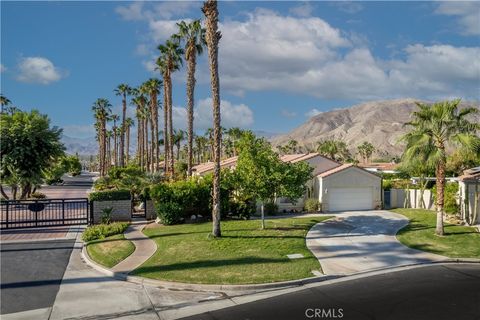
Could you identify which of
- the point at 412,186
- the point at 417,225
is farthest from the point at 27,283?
the point at 412,186

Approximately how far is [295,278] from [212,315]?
3.99 metres

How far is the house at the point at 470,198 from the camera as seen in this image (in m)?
24.6

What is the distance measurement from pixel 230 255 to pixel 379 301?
264 inches

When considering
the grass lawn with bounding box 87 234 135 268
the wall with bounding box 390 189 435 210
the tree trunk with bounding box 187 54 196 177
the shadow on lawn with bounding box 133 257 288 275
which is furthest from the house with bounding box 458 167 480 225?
the tree trunk with bounding box 187 54 196 177

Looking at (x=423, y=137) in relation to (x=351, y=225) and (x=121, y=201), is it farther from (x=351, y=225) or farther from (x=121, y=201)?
(x=121, y=201)

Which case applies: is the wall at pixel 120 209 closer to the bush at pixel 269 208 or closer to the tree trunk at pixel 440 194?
the bush at pixel 269 208

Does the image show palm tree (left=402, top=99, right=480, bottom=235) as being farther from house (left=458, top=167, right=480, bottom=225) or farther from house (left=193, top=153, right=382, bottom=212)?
house (left=193, top=153, right=382, bottom=212)

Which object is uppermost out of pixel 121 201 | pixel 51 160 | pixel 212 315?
pixel 51 160

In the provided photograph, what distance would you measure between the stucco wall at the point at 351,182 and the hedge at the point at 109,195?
14509 mm

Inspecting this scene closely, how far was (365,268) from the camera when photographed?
15547 mm

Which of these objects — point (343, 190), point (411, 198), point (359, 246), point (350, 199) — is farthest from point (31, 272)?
point (411, 198)

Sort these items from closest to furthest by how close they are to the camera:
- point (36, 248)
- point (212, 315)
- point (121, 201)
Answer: point (212, 315)
point (36, 248)
point (121, 201)

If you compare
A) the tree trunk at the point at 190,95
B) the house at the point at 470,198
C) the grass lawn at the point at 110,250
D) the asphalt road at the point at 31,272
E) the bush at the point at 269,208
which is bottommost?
the asphalt road at the point at 31,272

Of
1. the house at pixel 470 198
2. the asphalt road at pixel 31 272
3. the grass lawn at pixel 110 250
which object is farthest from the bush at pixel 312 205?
the asphalt road at pixel 31 272
